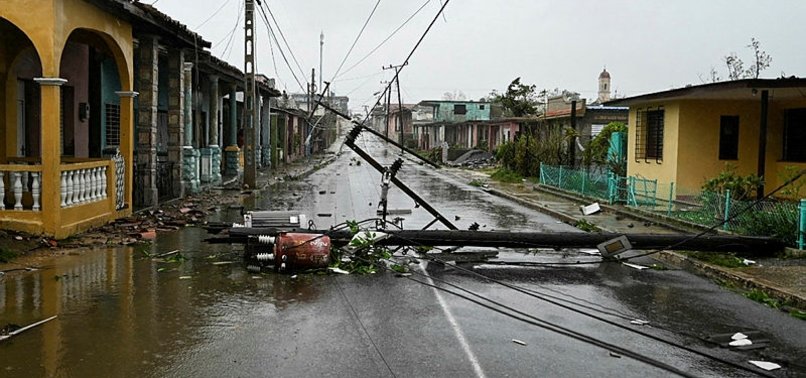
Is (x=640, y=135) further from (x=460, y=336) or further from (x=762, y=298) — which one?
(x=460, y=336)

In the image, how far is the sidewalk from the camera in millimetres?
10953

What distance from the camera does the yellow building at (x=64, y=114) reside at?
1359cm

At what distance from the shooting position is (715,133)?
21750 mm

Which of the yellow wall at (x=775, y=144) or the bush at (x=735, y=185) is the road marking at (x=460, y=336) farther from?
the yellow wall at (x=775, y=144)

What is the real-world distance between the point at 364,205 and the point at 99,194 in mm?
8981

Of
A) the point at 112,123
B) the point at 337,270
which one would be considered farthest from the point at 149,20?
the point at 337,270

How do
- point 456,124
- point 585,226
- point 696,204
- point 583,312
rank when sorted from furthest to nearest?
point 456,124 < point 696,204 < point 585,226 < point 583,312

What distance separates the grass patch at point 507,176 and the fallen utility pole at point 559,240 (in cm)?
2313

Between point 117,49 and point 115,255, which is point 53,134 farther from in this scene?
point 117,49

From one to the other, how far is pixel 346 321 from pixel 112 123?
53.8 ft

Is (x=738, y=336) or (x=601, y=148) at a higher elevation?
(x=601, y=148)

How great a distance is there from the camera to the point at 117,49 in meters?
17.1

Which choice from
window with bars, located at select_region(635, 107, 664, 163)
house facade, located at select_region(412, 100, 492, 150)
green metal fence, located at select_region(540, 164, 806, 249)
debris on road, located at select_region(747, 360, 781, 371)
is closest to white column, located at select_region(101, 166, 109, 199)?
green metal fence, located at select_region(540, 164, 806, 249)

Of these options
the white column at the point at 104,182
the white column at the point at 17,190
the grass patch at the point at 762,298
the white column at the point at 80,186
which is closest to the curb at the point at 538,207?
the grass patch at the point at 762,298
